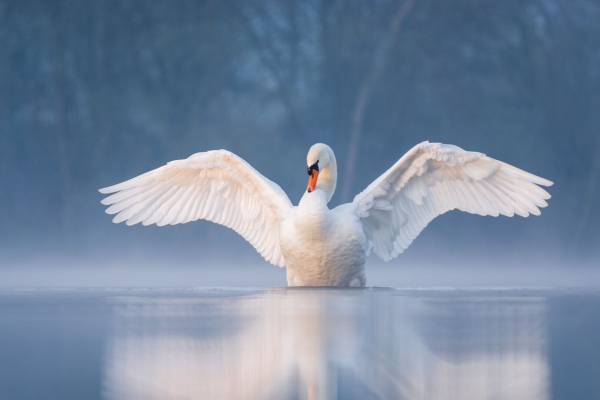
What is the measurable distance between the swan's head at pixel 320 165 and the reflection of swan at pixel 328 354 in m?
1.64

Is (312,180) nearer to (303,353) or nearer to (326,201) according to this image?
(326,201)

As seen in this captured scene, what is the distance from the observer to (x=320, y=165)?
5.18 m

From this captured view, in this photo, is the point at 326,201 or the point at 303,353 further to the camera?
the point at 326,201

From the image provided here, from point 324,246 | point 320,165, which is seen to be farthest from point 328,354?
point 320,165

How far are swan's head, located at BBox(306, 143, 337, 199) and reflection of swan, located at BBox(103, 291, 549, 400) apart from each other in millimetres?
1636

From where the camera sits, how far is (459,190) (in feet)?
17.1

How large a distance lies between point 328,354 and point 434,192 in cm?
332

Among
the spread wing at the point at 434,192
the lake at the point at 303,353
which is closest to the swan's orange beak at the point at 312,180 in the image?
the spread wing at the point at 434,192

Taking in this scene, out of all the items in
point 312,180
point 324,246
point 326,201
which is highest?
point 312,180

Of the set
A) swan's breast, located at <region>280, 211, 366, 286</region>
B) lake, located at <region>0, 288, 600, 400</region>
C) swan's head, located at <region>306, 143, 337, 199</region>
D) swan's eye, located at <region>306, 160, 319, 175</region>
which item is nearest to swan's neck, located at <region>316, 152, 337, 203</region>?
swan's head, located at <region>306, 143, 337, 199</region>

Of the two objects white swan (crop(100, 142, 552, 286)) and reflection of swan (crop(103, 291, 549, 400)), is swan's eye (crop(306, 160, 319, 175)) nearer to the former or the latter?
white swan (crop(100, 142, 552, 286))

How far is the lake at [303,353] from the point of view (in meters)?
1.70

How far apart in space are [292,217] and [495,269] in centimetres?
430

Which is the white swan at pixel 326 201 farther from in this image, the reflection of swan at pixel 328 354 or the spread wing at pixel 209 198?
the reflection of swan at pixel 328 354
